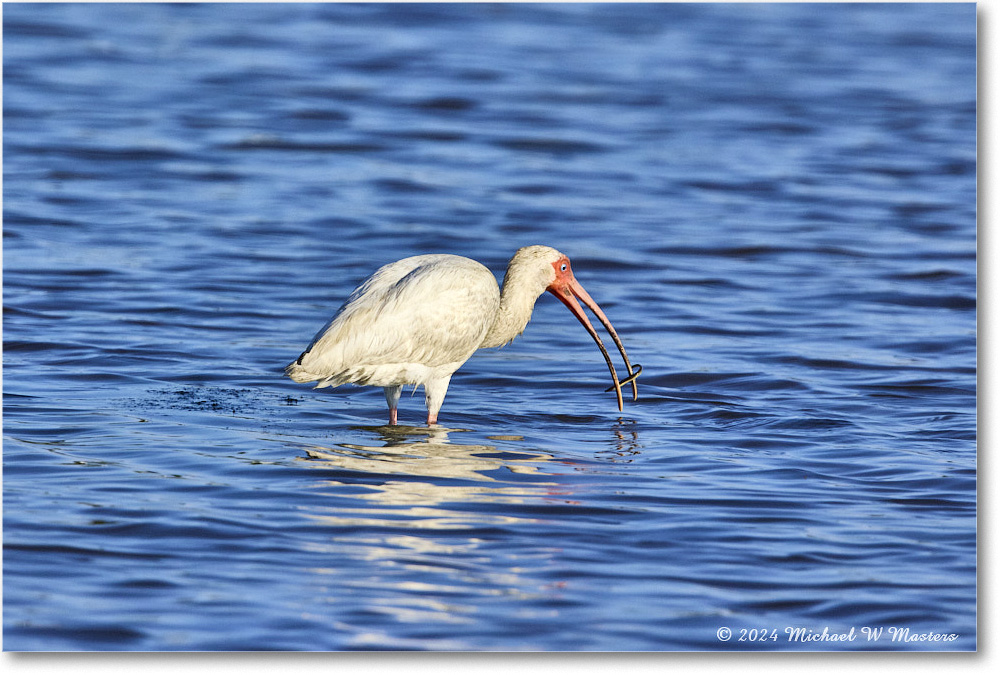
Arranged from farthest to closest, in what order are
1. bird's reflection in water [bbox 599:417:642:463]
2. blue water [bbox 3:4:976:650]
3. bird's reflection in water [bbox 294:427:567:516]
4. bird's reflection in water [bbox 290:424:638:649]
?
bird's reflection in water [bbox 599:417:642:463] < bird's reflection in water [bbox 294:427:567:516] < blue water [bbox 3:4:976:650] < bird's reflection in water [bbox 290:424:638:649]

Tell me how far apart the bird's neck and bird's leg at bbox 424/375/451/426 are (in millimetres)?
485

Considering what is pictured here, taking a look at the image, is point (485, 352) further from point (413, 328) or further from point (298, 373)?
point (298, 373)

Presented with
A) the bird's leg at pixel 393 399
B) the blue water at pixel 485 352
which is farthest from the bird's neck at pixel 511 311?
the bird's leg at pixel 393 399

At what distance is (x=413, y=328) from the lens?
7.92 metres

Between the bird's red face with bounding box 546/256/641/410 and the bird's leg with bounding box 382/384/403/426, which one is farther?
the bird's red face with bounding box 546/256/641/410

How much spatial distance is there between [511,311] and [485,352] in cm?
178

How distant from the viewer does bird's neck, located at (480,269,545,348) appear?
28.3ft

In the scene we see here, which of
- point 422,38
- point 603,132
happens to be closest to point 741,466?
point 603,132

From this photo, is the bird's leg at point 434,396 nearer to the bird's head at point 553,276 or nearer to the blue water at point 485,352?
the blue water at point 485,352

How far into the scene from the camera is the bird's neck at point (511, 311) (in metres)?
8.63

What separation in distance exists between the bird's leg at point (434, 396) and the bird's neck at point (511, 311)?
1.59ft

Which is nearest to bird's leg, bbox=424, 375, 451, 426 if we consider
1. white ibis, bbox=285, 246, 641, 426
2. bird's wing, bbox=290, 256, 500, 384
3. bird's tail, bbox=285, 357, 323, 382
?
white ibis, bbox=285, 246, 641, 426

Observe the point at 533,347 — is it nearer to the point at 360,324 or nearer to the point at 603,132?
the point at 360,324

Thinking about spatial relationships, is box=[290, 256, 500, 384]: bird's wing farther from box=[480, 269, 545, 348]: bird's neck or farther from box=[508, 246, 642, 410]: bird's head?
box=[508, 246, 642, 410]: bird's head
